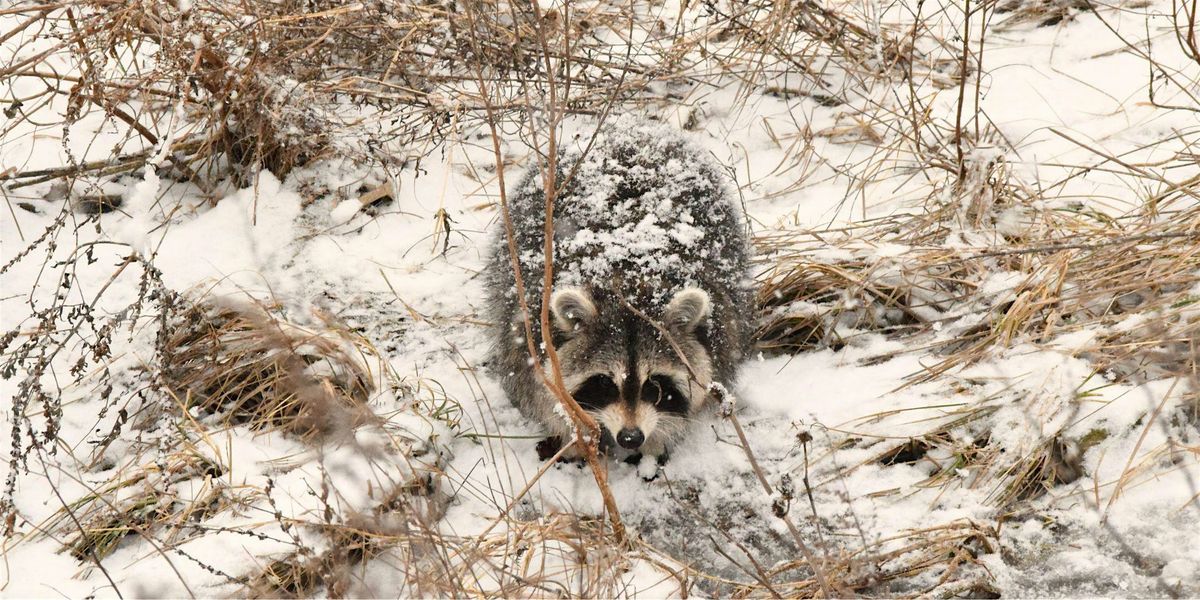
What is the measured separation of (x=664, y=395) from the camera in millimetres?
3754

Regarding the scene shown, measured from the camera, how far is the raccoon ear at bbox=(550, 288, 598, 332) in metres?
3.53

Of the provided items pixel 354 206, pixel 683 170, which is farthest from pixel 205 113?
pixel 683 170

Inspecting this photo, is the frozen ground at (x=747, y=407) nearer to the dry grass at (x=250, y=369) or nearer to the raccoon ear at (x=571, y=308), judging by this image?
the dry grass at (x=250, y=369)

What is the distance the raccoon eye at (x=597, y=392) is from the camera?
143 inches

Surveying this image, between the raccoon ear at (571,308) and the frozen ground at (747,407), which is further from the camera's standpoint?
the raccoon ear at (571,308)

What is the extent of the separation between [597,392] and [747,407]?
2.43ft

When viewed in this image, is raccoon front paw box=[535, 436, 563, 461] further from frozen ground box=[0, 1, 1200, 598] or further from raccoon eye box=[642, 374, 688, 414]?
raccoon eye box=[642, 374, 688, 414]

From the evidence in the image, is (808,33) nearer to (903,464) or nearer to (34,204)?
(903,464)

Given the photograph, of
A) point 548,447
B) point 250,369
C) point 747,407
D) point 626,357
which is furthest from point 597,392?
point 250,369

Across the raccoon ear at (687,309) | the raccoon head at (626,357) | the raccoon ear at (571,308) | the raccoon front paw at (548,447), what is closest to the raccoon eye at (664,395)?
the raccoon head at (626,357)

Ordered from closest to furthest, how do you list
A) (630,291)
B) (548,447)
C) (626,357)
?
(626,357), (630,291), (548,447)

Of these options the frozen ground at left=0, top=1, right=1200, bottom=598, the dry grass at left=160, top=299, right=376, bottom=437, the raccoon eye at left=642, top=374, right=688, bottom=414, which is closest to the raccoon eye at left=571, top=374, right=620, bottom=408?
the raccoon eye at left=642, top=374, right=688, bottom=414

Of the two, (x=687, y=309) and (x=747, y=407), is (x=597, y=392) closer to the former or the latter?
(x=687, y=309)

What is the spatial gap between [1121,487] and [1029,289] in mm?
1109
